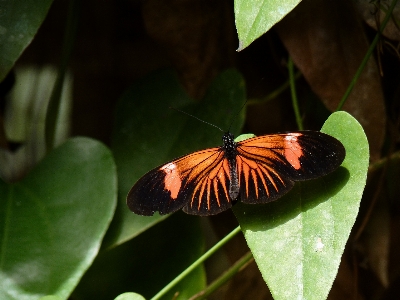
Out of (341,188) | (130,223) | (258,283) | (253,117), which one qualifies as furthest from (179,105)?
(341,188)

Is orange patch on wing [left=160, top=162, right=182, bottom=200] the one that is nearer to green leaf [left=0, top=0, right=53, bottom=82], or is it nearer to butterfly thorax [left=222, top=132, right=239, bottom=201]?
butterfly thorax [left=222, top=132, right=239, bottom=201]

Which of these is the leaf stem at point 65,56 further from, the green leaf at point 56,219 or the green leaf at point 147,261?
the green leaf at point 147,261

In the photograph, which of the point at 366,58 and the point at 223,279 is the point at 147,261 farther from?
the point at 366,58

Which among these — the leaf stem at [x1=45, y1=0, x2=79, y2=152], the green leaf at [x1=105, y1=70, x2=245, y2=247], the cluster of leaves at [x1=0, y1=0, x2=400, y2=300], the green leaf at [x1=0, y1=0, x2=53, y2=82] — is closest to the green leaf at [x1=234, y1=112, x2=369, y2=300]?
the cluster of leaves at [x1=0, y1=0, x2=400, y2=300]

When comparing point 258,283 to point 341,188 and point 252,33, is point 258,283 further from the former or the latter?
point 252,33

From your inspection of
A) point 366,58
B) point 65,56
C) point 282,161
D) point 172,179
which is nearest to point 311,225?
point 282,161
